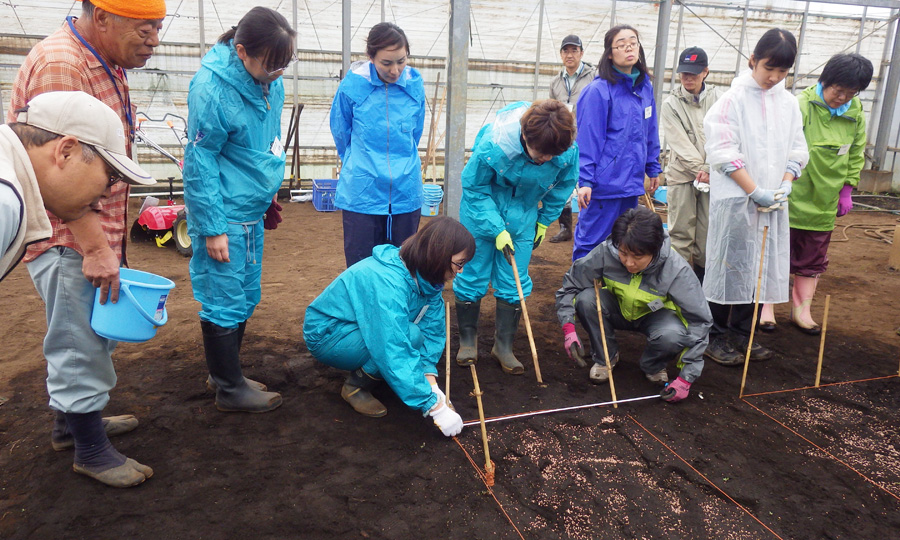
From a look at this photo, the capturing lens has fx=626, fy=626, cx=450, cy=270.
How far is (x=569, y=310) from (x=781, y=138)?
1.47m

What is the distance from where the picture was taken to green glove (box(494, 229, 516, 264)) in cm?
310

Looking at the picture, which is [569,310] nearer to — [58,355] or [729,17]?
[58,355]

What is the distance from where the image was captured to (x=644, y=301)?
3.13 metres

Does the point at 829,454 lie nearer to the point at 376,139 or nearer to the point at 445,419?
the point at 445,419

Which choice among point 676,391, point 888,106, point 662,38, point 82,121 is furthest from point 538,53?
point 82,121

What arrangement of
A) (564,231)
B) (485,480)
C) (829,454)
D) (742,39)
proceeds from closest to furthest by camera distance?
(485,480) < (829,454) < (564,231) < (742,39)

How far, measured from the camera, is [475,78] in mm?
9266

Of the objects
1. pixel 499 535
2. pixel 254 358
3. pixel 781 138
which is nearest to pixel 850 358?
pixel 781 138

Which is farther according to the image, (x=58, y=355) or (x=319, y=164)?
(x=319, y=164)

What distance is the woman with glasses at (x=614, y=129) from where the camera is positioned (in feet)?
11.3

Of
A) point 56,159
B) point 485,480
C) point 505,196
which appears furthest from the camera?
point 505,196

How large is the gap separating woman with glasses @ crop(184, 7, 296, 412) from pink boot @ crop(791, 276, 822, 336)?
327cm

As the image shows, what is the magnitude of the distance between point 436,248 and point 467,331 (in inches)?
42.9

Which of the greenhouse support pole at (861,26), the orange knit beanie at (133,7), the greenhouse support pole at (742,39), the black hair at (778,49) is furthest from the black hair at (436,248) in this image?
the greenhouse support pole at (861,26)
